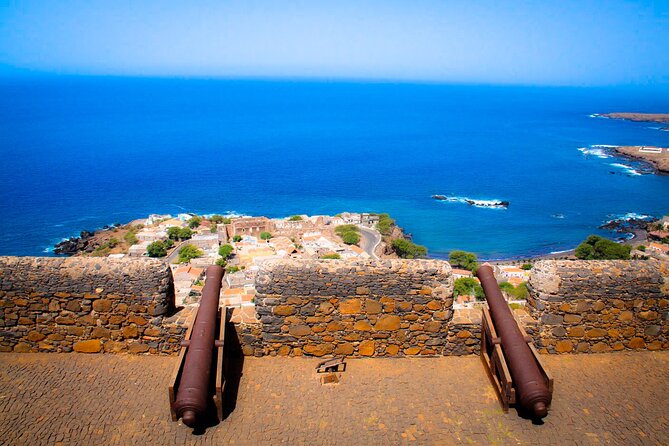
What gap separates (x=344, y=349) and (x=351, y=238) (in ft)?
163

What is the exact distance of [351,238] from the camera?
56844 millimetres

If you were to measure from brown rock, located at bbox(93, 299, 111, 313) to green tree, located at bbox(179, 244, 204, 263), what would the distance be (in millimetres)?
43853

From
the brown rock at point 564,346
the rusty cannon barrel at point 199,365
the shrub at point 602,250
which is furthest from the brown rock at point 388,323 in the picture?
the shrub at point 602,250

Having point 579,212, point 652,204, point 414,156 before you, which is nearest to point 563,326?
point 579,212

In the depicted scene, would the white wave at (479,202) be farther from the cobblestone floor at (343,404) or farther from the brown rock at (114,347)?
the brown rock at (114,347)

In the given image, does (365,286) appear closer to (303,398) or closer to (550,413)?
(303,398)

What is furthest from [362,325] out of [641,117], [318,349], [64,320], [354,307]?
[641,117]

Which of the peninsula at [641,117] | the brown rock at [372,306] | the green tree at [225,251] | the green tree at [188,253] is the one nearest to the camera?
the brown rock at [372,306]

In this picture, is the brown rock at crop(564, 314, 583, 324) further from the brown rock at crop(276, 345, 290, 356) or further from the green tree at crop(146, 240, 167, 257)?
the green tree at crop(146, 240, 167, 257)

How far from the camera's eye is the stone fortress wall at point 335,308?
22.8 feet

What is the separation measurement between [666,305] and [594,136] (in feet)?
508

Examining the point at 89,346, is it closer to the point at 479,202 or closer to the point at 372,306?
the point at 372,306

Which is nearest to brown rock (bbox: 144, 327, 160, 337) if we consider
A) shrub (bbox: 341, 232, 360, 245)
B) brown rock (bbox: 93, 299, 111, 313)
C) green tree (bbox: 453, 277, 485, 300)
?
brown rock (bbox: 93, 299, 111, 313)

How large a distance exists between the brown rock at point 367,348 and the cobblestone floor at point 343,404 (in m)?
0.12
